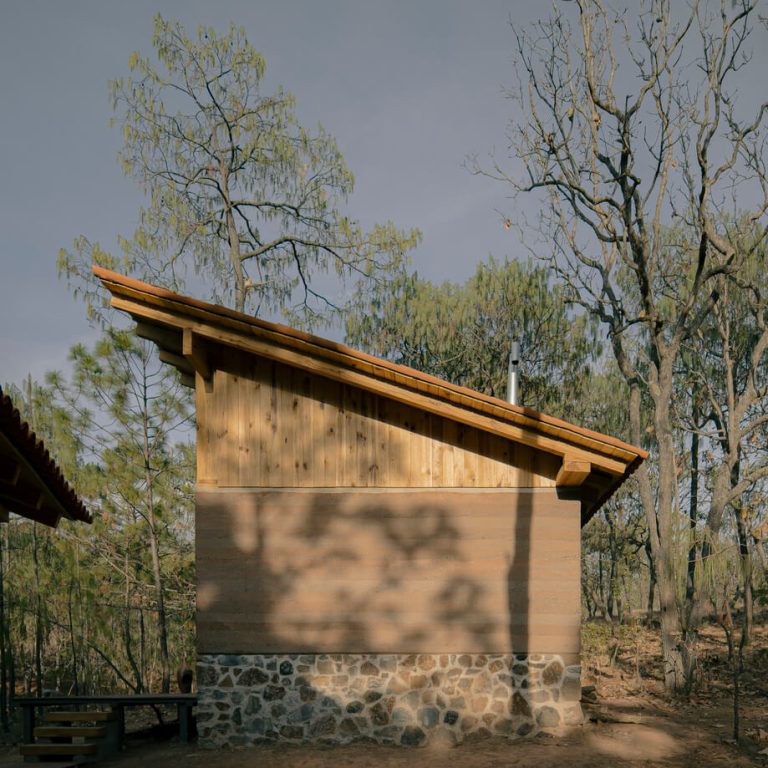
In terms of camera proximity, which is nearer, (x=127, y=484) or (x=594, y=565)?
(x=127, y=484)

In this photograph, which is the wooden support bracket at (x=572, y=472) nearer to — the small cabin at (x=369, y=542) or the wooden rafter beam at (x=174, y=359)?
the small cabin at (x=369, y=542)

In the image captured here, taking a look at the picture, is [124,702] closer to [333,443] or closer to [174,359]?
[333,443]

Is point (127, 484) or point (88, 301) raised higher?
point (88, 301)

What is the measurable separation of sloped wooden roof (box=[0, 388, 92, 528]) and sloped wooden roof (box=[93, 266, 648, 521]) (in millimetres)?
1808

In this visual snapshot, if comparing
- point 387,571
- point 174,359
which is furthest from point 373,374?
point 174,359

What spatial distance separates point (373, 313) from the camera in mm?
17031

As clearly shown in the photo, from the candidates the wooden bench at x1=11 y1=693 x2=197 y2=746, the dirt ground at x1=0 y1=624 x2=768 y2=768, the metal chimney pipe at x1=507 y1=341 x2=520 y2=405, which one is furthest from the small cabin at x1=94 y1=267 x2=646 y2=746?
the metal chimney pipe at x1=507 y1=341 x2=520 y2=405

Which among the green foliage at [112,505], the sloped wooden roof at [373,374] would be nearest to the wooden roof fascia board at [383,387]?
the sloped wooden roof at [373,374]

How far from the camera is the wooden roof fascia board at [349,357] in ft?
25.0

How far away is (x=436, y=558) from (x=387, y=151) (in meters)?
9.81

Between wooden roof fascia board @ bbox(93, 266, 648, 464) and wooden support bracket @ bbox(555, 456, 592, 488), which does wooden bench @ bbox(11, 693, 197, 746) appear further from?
wooden support bracket @ bbox(555, 456, 592, 488)

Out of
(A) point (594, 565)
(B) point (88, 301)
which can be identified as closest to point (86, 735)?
(B) point (88, 301)

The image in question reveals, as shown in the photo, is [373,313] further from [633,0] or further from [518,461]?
[518,461]

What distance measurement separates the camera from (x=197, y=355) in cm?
796
